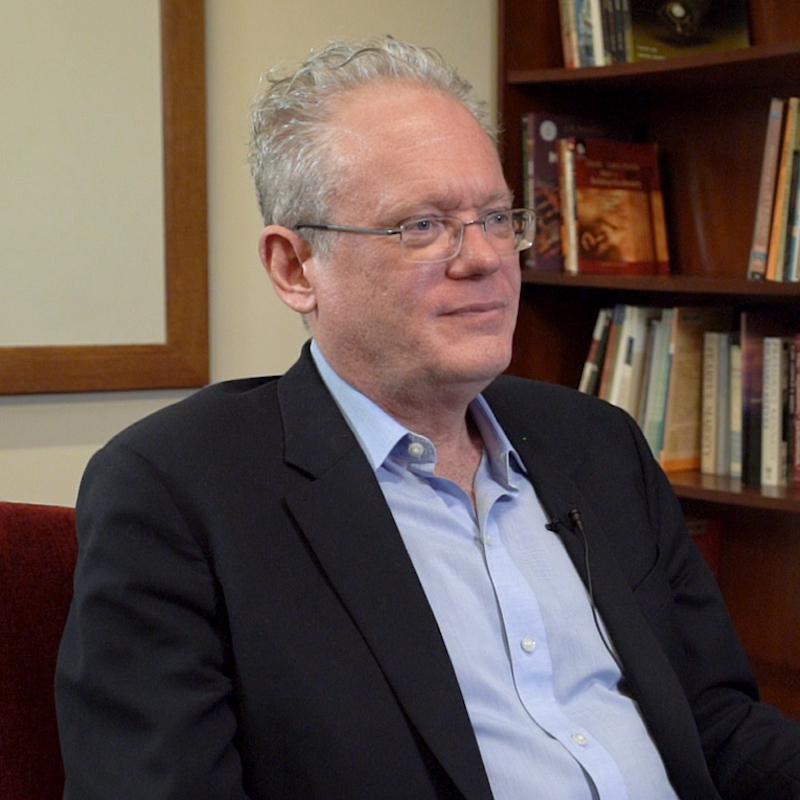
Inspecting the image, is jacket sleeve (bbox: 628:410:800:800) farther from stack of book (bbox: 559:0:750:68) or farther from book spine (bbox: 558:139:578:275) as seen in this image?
stack of book (bbox: 559:0:750:68)

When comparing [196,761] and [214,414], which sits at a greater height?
[214,414]

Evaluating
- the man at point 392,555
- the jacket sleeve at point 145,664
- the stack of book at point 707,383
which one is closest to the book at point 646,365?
the stack of book at point 707,383

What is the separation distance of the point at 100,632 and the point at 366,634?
0.88 ft

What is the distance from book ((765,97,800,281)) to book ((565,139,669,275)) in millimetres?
368

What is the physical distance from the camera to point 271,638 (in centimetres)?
116

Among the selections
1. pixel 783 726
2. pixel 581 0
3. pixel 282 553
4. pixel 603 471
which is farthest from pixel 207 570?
pixel 581 0

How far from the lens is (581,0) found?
2451 millimetres

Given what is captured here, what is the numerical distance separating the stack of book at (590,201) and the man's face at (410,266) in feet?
3.73

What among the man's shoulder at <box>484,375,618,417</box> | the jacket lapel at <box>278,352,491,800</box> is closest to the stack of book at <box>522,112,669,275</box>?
the man's shoulder at <box>484,375,618,417</box>

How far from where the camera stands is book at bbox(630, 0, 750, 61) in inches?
93.5

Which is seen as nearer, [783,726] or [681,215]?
[783,726]

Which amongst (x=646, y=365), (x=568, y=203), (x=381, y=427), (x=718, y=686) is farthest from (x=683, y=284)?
(x=381, y=427)

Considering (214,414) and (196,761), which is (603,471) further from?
(196,761)

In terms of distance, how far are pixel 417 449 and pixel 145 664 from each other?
0.42 metres
